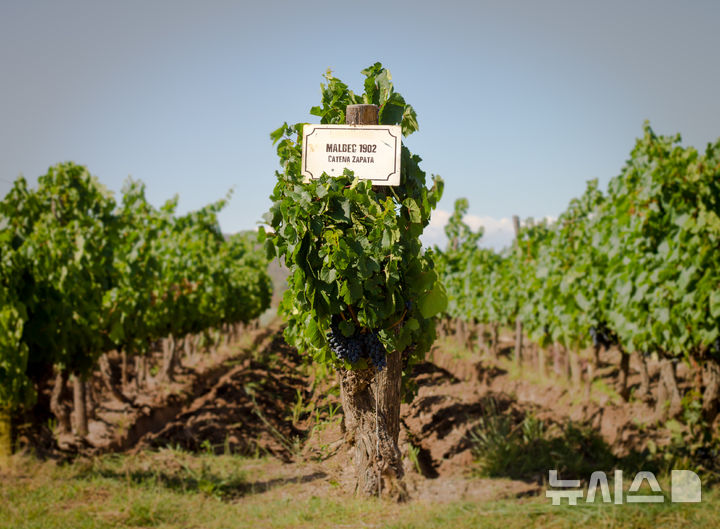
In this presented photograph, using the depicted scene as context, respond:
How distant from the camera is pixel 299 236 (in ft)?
8.60

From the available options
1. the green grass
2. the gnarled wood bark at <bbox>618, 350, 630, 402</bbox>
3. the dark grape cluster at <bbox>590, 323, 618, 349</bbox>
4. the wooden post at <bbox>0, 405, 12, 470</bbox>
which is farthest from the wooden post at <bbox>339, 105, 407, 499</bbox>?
the gnarled wood bark at <bbox>618, 350, 630, 402</bbox>

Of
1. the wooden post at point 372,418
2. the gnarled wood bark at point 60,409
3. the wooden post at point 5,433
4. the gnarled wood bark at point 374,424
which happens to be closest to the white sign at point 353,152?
the wooden post at point 372,418

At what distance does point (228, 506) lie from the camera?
15.0 feet

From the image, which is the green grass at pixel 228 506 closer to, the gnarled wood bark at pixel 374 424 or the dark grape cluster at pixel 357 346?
the gnarled wood bark at pixel 374 424

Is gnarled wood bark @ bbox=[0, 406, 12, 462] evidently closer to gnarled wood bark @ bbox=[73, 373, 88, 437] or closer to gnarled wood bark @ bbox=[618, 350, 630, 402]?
gnarled wood bark @ bbox=[73, 373, 88, 437]

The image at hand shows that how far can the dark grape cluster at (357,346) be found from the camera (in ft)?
8.88

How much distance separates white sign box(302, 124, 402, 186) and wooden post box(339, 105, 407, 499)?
174 mm

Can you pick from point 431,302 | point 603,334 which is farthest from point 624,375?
point 431,302

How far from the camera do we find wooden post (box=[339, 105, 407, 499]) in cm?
273

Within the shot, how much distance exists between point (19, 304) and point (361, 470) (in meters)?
4.83

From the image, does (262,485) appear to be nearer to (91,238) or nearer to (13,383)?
(13,383)

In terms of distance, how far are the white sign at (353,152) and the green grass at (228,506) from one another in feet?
5.30

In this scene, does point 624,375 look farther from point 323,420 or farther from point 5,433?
point 5,433

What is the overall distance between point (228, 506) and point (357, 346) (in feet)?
8.72
